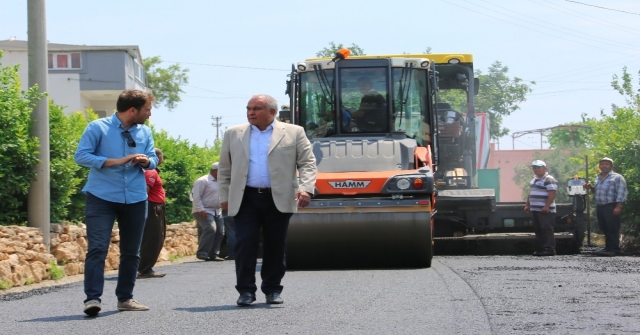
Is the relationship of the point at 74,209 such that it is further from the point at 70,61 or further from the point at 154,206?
the point at 70,61

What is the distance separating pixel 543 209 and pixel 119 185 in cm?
1007

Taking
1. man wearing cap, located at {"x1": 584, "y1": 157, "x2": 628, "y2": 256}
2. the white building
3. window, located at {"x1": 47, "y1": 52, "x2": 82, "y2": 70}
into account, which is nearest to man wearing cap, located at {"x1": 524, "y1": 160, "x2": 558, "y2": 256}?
man wearing cap, located at {"x1": 584, "y1": 157, "x2": 628, "y2": 256}

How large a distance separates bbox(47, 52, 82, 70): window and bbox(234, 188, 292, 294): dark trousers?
5999 centimetres

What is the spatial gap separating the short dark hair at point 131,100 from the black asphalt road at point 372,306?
1.53 metres

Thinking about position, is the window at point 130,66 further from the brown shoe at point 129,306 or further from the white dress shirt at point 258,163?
the brown shoe at point 129,306

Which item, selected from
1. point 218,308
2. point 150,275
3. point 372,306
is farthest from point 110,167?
point 150,275

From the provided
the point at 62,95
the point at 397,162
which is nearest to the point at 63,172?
the point at 397,162

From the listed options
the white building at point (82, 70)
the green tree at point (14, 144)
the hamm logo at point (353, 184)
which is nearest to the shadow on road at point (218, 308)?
the hamm logo at point (353, 184)

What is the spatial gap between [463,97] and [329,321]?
40.3ft

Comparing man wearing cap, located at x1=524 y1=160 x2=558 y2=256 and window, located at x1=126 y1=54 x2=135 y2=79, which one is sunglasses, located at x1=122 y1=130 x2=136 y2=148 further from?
window, located at x1=126 y1=54 x2=135 y2=79

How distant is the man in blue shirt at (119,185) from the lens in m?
8.01

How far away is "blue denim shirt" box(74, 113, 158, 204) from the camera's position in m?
8.05

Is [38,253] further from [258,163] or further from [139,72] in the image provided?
[139,72]

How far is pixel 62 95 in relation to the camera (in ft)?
217
